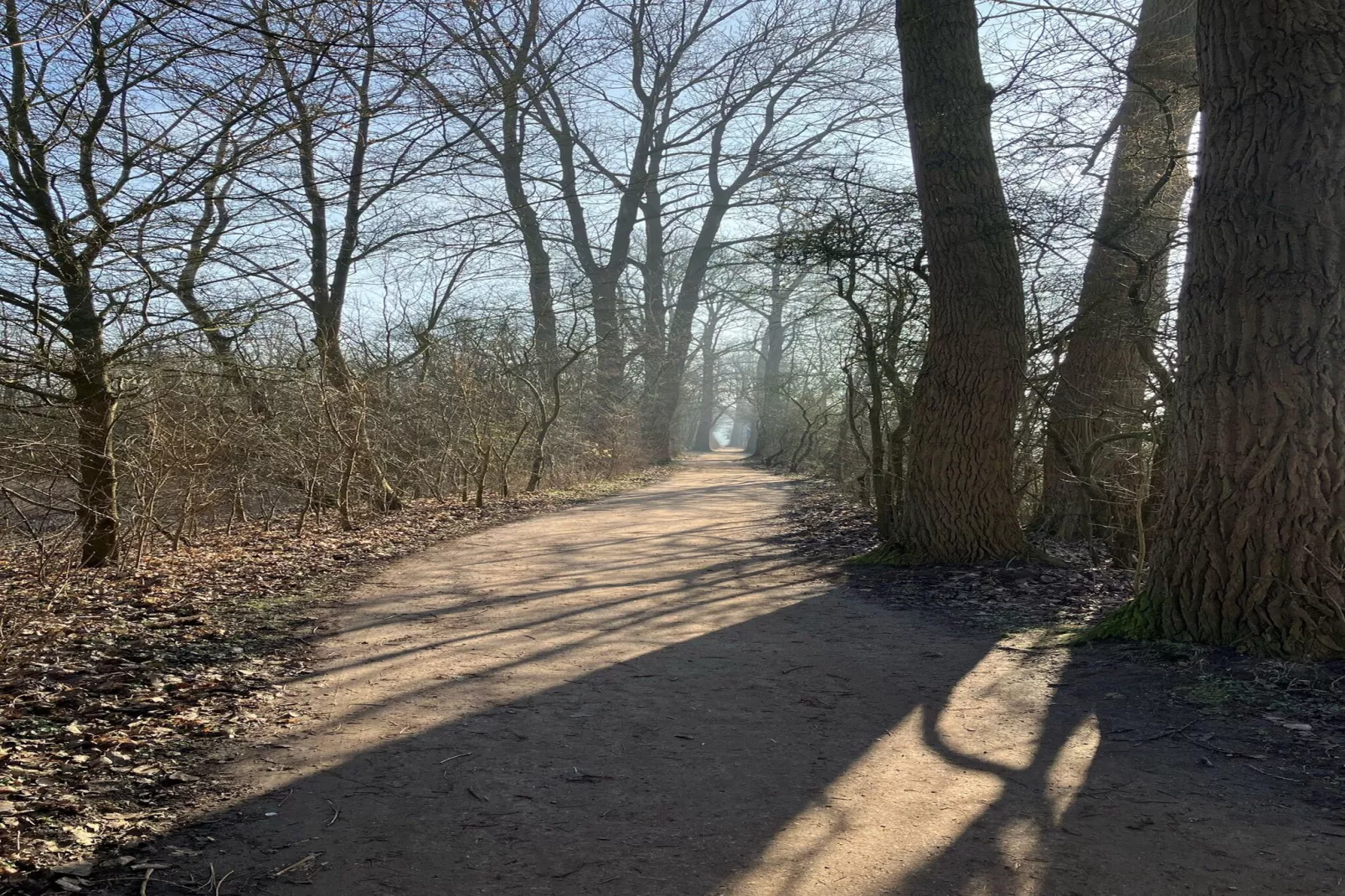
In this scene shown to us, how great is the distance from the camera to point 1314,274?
17.2ft

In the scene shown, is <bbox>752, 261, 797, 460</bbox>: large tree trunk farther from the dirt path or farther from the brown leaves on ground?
the dirt path

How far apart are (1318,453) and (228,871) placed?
5.79 m

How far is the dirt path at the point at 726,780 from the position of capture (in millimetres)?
3127

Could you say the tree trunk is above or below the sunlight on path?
above

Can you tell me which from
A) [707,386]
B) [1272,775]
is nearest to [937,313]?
[1272,775]

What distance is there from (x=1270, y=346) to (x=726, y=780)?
13.3ft

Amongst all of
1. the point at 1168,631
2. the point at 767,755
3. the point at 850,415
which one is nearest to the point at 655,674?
the point at 767,755

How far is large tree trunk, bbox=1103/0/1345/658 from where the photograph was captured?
5.23 m

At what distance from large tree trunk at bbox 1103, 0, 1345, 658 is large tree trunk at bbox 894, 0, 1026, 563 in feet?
10.4

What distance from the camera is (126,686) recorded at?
201 inches

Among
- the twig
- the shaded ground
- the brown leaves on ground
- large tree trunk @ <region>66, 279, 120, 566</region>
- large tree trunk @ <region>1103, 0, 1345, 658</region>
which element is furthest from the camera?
large tree trunk @ <region>66, 279, 120, 566</region>

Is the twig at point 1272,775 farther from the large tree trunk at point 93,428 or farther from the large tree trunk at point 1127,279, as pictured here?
the large tree trunk at point 93,428

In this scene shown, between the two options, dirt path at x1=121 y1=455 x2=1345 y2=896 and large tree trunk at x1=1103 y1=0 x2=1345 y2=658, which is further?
large tree trunk at x1=1103 y1=0 x2=1345 y2=658

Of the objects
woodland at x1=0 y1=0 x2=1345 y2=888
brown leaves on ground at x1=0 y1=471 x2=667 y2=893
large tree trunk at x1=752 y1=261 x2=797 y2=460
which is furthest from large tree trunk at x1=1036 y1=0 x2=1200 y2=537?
large tree trunk at x1=752 y1=261 x2=797 y2=460
